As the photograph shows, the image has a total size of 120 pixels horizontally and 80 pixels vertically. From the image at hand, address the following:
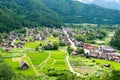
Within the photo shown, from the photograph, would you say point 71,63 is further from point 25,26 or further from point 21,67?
point 25,26

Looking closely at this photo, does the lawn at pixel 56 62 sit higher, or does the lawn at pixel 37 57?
the lawn at pixel 37 57

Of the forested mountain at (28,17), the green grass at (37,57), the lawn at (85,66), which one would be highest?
the forested mountain at (28,17)

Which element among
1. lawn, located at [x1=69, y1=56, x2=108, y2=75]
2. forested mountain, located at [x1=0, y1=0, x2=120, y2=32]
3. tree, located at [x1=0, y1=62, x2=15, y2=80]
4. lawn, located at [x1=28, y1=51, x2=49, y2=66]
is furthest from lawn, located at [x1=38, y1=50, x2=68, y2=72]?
forested mountain, located at [x1=0, y1=0, x2=120, y2=32]

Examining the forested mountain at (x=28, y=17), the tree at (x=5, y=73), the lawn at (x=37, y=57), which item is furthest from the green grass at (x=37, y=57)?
the forested mountain at (x=28, y=17)

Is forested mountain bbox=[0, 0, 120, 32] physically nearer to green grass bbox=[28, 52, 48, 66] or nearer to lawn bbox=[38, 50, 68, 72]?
green grass bbox=[28, 52, 48, 66]

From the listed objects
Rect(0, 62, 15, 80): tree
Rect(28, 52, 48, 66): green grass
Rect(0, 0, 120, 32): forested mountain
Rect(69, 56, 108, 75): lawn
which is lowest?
Rect(69, 56, 108, 75): lawn

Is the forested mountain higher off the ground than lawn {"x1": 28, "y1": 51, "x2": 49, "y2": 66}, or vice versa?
the forested mountain

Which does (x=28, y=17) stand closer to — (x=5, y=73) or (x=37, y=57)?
(x=37, y=57)

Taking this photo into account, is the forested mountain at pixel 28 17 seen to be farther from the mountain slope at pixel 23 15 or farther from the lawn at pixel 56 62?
the lawn at pixel 56 62
